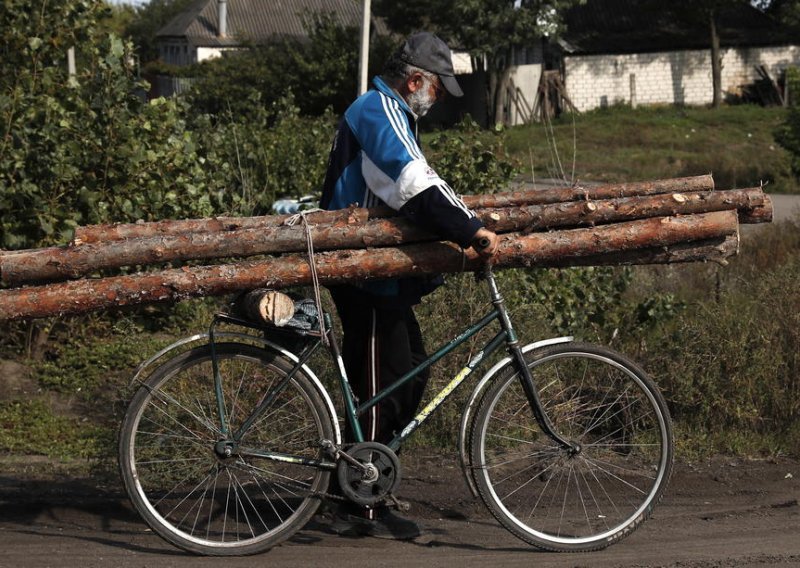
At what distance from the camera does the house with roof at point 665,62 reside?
47.4 meters

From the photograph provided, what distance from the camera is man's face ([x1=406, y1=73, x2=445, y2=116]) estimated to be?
527 cm

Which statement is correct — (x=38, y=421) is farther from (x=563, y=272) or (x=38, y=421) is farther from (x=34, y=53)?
(x=563, y=272)

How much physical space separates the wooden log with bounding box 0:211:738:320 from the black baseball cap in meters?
0.71

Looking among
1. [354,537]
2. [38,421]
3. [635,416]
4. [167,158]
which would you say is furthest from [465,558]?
[167,158]

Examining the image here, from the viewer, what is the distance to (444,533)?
560cm

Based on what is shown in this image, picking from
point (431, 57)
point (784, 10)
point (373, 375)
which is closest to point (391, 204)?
point (431, 57)

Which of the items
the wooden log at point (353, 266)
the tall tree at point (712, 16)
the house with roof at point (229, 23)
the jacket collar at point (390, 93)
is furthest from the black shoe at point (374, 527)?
the house with roof at point (229, 23)

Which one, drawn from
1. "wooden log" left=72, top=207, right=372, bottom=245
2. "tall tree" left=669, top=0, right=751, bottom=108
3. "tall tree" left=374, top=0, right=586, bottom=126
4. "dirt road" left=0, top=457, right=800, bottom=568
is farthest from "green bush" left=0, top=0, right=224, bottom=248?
"tall tree" left=669, top=0, right=751, bottom=108

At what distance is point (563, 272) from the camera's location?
28.6 feet

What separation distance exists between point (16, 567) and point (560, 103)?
138ft

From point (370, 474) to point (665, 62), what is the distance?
44.8m

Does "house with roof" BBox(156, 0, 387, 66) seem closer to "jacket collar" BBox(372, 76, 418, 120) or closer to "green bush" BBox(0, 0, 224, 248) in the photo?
"green bush" BBox(0, 0, 224, 248)

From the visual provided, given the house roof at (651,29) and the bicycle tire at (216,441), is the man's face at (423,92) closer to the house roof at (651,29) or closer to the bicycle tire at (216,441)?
the bicycle tire at (216,441)

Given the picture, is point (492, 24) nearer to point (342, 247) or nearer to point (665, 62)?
point (665, 62)
